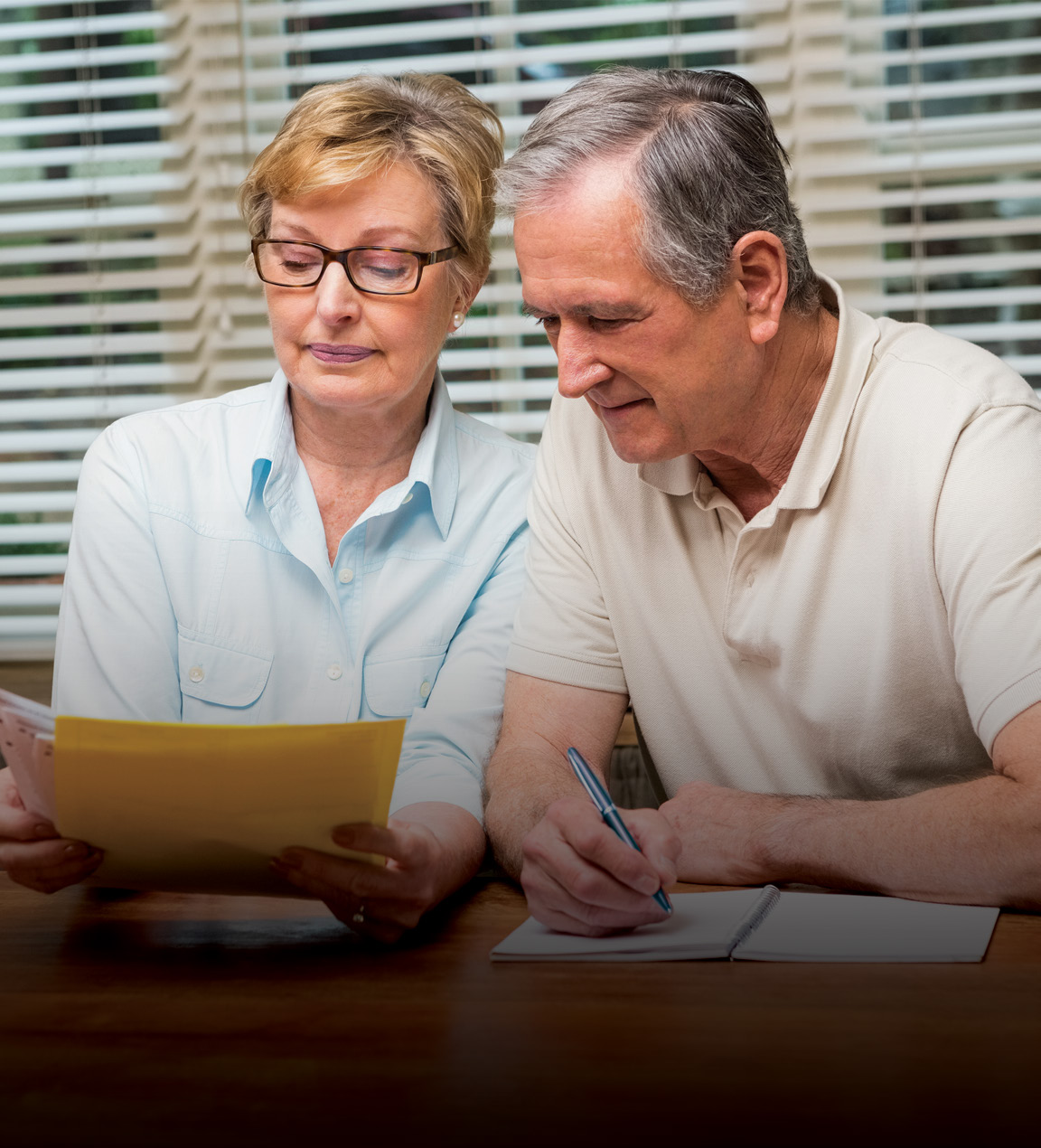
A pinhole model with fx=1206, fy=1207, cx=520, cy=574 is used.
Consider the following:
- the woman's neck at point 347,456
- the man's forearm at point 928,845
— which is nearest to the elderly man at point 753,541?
the man's forearm at point 928,845

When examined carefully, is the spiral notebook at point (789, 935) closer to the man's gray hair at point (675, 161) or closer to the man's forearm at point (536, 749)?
the man's forearm at point (536, 749)

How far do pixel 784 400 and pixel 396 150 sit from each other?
62 centimetres

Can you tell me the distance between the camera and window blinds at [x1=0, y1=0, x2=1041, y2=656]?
2.44 m

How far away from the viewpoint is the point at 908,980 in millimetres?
860

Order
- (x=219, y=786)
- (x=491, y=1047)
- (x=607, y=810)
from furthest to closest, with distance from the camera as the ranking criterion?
(x=607, y=810) < (x=219, y=786) < (x=491, y=1047)

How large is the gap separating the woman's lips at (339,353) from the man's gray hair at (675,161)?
1.07ft

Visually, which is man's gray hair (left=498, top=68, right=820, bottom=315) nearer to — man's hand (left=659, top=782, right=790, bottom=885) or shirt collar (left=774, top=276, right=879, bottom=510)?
shirt collar (left=774, top=276, right=879, bottom=510)

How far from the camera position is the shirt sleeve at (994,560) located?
3.79ft

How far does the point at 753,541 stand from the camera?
1406 mm

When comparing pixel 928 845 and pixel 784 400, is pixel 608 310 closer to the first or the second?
pixel 784 400

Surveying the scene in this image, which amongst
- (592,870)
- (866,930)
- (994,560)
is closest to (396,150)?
(994,560)

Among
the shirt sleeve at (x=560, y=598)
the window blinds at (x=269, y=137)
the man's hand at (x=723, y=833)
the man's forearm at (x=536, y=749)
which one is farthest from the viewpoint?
the window blinds at (x=269, y=137)

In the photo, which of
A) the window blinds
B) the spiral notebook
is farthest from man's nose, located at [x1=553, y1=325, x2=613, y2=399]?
the window blinds

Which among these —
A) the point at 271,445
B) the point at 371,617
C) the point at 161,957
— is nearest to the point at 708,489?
the point at 371,617
